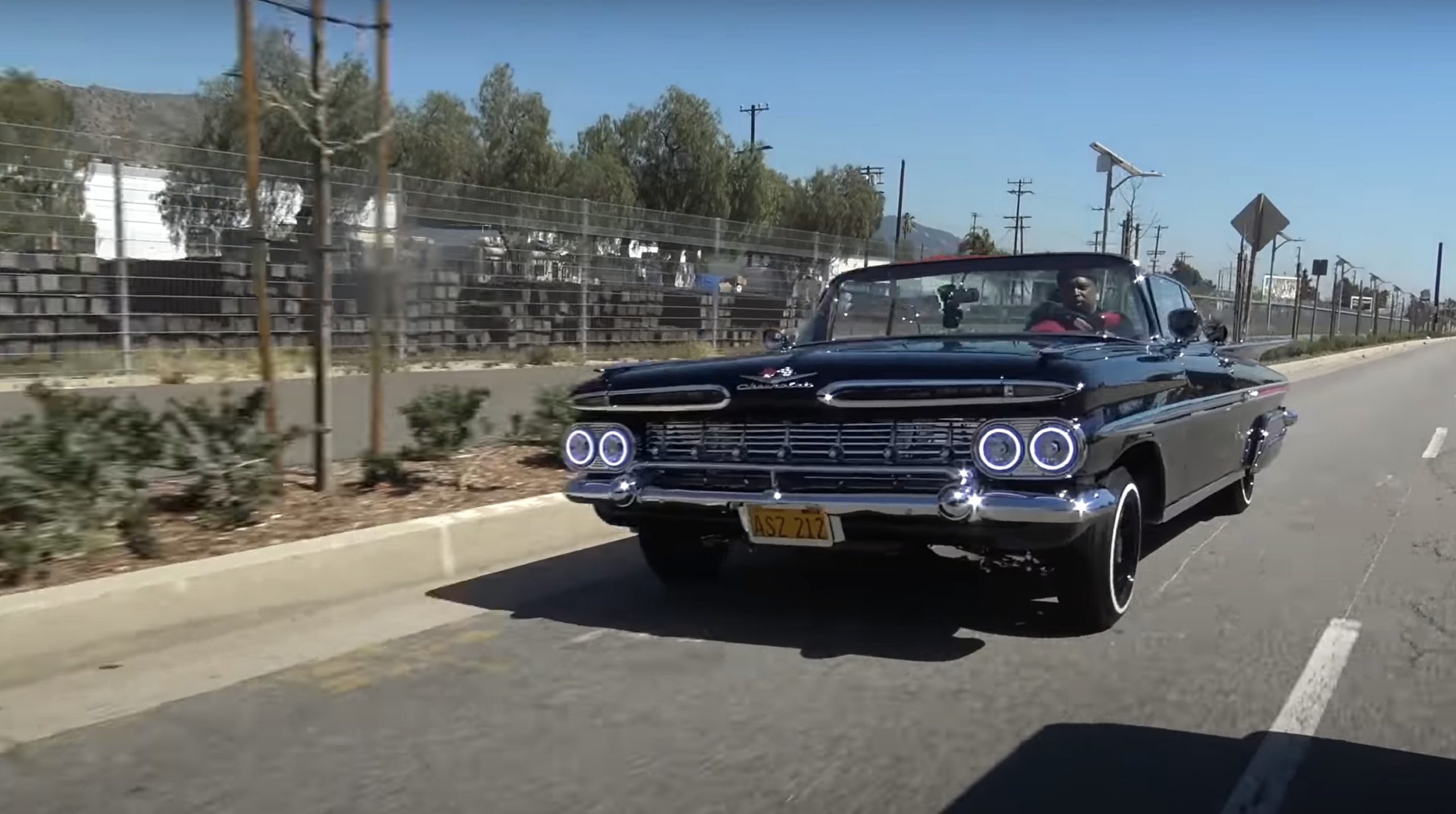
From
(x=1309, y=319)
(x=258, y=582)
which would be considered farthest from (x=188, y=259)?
(x=1309, y=319)

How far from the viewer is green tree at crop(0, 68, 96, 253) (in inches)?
526

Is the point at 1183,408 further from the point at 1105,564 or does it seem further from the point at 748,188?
the point at 748,188

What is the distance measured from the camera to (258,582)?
16.4ft

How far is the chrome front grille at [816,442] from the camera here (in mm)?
4555

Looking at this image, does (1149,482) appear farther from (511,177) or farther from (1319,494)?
(511,177)

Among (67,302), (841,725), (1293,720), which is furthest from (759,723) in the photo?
(67,302)

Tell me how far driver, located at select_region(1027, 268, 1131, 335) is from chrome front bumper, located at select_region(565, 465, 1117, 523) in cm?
162

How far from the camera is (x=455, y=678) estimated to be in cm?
442

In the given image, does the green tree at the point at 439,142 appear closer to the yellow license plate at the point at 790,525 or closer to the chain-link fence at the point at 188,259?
the chain-link fence at the point at 188,259

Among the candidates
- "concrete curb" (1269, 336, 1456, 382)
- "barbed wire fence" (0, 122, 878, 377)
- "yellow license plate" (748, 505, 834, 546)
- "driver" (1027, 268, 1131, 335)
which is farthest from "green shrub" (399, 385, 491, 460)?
"concrete curb" (1269, 336, 1456, 382)

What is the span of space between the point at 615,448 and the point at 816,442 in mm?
950

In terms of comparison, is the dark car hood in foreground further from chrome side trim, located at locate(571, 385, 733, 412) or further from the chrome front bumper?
the chrome front bumper

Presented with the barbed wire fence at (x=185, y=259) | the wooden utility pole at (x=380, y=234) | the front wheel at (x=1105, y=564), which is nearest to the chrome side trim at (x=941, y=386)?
the front wheel at (x=1105, y=564)

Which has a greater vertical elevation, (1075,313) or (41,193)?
(41,193)
